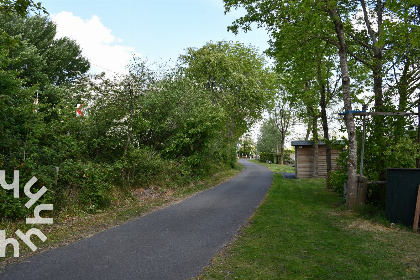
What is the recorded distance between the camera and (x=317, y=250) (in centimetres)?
576

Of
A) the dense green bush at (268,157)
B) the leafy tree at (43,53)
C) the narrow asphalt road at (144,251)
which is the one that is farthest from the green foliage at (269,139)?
the narrow asphalt road at (144,251)

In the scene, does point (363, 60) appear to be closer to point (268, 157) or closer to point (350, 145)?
point (350, 145)

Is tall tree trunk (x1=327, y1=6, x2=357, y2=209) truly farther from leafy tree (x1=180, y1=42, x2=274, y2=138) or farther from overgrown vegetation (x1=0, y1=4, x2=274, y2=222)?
leafy tree (x1=180, y1=42, x2=274, y2=138)

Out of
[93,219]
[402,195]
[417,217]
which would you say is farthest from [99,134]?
[417,217]

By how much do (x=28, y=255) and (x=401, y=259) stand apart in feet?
20.8

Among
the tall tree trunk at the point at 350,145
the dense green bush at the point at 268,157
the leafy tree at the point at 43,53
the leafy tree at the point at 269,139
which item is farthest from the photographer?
the dense green bush at the point at 268,157

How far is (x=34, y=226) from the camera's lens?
6.87 metres

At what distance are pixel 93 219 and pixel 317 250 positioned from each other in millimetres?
5510

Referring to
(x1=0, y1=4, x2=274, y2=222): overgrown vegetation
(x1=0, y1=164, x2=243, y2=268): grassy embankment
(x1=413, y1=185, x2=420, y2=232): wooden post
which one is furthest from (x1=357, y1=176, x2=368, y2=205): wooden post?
(x1=0, y1=4, x2=274, y2=222): overgrown vegetation

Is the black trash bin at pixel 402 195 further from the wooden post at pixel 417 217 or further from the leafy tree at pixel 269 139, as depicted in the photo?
the leafy tree at pixel 269 139

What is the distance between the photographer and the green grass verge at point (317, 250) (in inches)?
183

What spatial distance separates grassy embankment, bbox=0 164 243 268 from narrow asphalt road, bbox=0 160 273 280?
14.0 inches

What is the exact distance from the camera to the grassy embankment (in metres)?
6.06

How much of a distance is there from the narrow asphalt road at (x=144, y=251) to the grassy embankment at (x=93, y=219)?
0.35 metres
